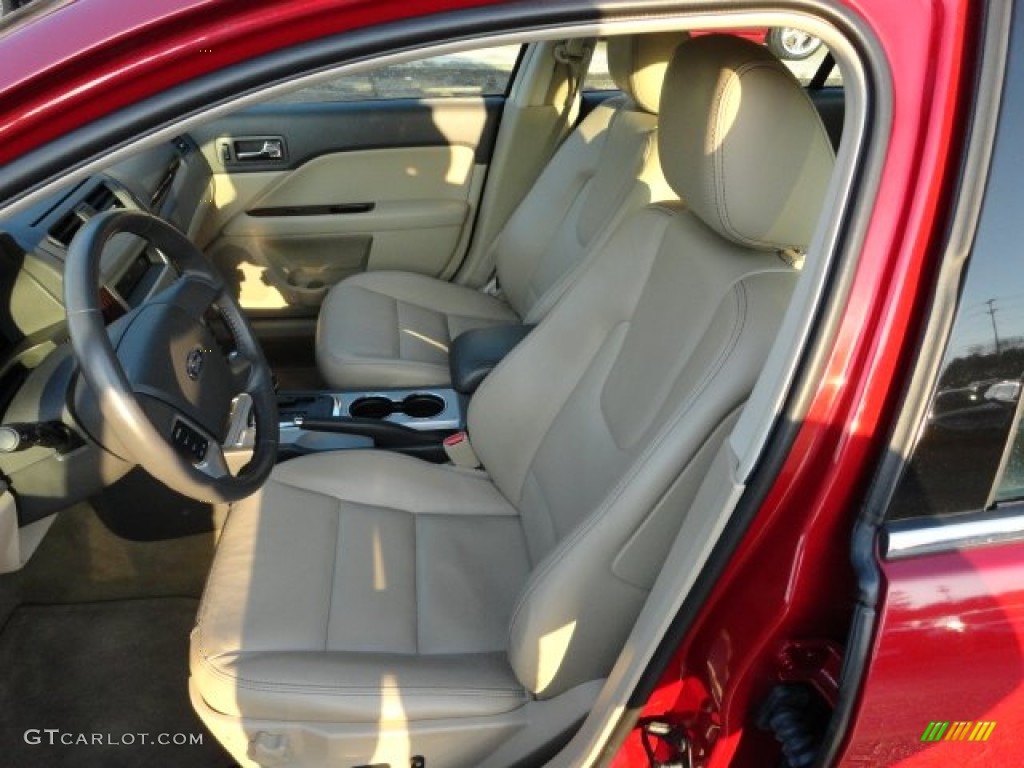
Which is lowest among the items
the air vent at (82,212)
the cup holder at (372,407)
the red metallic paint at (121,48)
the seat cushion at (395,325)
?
the cup holder at (372,407)

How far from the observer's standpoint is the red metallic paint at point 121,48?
71 centimetres

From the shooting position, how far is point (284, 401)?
2115 millimetres

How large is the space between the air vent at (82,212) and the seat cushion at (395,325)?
603 mm

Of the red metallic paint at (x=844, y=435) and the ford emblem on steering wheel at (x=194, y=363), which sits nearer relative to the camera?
the red metallic paint at (x=844, y=435)

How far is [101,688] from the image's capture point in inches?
74.3

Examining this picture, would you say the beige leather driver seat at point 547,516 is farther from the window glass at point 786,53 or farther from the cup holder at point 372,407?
the cup holder at point 372,407

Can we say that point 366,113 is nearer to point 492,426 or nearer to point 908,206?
point 492,426

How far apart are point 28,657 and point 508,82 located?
79.0 inches

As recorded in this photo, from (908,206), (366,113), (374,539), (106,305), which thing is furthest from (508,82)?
(908,206)

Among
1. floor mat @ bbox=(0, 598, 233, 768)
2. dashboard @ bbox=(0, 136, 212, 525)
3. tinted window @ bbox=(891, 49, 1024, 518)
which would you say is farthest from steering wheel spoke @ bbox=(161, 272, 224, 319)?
tinted window @ bbox=(891, 49, 1024, 518)

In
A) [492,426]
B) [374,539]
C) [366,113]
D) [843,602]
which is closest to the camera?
[843,602]

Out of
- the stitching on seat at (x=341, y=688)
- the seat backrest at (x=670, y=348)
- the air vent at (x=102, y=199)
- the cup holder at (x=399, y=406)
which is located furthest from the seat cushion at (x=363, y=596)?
the air vent at (x=102, y=199)

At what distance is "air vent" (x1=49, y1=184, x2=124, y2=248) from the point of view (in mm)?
1795
